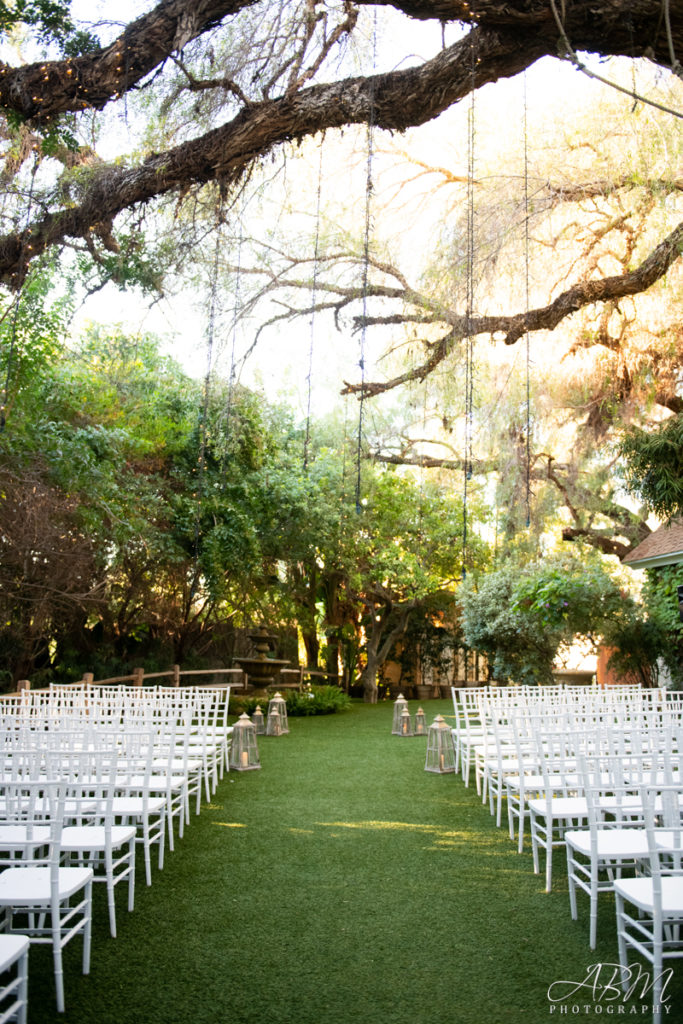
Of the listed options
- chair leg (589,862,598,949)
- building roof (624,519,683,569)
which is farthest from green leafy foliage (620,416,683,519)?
chair leg (589,862,598,949)

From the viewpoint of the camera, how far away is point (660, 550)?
1063cm

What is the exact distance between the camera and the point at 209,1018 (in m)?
2.79

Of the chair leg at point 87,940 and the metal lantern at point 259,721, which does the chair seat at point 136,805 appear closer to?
the chair leg at point 87,940

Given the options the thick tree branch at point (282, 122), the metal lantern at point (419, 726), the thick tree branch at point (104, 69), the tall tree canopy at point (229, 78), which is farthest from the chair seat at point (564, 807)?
the metal lantern at point (419, 726)

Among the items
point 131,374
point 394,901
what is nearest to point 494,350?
point 131,374

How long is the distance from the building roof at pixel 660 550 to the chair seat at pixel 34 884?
8247 mm

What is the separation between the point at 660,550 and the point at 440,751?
183 inches

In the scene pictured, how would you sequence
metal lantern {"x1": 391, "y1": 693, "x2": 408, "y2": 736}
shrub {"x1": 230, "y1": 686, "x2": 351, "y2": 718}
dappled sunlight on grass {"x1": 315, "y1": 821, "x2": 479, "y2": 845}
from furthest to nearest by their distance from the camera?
shrub {"x1": 230, "y1": 686, "x2": 351, "y2": 718} < metal lantern {"x1": 391, "y1": 693, "x2": 408, "y2": 736} < dappled sunlight on grass {"x1": 315, "y1": 821, "x2": 479, "y2": 845}

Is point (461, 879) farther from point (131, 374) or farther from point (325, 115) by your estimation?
point (131, 374)

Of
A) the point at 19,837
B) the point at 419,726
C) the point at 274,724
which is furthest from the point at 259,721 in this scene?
the point at 19,837

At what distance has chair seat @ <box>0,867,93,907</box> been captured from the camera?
2779 mm

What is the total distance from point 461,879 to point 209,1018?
2.03 metres

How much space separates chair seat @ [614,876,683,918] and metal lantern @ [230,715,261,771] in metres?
5.25
